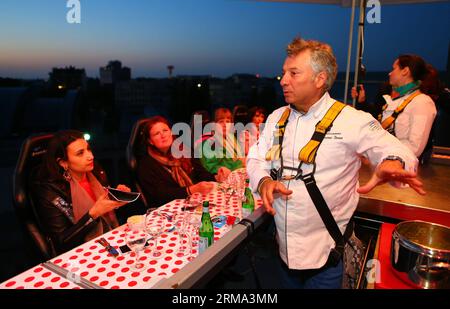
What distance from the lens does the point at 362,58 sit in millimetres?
3213

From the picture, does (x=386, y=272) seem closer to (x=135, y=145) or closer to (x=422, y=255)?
(x=422, y=255)

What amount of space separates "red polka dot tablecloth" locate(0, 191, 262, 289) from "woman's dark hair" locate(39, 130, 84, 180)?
Result: 58 centimetres

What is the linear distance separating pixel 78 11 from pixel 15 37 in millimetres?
11219

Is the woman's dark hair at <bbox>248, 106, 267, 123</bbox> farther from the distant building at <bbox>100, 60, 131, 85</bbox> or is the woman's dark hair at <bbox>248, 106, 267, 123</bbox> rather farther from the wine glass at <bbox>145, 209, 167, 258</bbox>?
the distant building at <bbox>100, 60, 131, 85</bbox>

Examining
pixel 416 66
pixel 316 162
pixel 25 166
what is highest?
pixel 416 66

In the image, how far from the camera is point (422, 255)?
1187 millimetres

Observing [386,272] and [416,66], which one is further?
[416,66]

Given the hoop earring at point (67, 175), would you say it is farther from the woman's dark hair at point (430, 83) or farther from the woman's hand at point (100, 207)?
the woman's dark hair at point (430, 83)

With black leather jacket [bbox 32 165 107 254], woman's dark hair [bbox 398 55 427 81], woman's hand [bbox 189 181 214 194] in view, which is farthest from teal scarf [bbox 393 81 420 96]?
black leather jacket [bbox 32 165 107 254]

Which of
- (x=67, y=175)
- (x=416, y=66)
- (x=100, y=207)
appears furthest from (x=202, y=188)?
(x=416, y=66)

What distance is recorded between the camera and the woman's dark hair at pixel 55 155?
1902 mm

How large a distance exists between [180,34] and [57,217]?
17.9m
